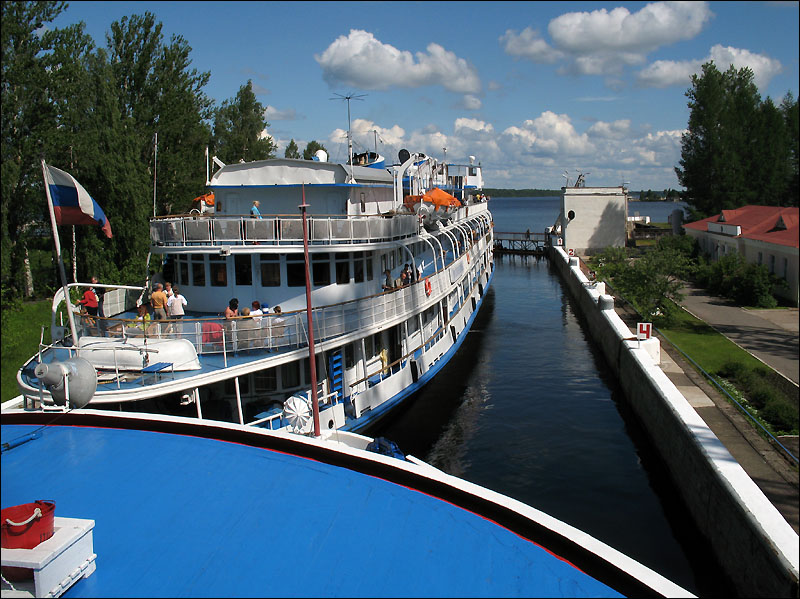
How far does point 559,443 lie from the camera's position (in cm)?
1948

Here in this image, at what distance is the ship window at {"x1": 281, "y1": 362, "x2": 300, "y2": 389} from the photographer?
54.4 ft

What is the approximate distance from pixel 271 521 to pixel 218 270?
1285 cm

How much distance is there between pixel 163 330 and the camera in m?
15.2

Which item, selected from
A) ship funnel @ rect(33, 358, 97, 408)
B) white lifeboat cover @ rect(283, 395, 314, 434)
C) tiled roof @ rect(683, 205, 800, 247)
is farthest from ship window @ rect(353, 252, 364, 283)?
ship funnel @ rect(33, 358, 97, 408)

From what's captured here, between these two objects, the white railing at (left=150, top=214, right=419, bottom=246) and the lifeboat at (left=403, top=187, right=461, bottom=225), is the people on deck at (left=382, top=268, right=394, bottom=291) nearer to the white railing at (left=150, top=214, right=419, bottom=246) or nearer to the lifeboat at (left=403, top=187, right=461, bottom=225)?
the white railing at (left=150, top=214, right=419, bottom=246)

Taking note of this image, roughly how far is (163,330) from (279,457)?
7.95 metres

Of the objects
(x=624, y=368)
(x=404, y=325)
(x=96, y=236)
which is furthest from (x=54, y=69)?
(x=624, y=368)

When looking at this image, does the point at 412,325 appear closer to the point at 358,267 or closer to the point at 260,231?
the point at 358,267

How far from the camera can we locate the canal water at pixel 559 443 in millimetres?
14219

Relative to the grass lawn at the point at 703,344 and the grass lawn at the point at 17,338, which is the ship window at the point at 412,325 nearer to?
the grass lawn at the point at 703,344

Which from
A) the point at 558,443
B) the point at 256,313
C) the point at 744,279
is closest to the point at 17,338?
the point at 256,313

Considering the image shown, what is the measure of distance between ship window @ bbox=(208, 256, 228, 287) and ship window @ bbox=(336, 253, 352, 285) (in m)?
3.31

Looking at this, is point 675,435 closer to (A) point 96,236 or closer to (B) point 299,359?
(B) point 299,359

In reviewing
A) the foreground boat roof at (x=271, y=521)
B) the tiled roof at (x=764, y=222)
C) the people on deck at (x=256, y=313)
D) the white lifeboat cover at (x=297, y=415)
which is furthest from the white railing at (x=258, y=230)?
the tiled roof at (x=764, y=222)
